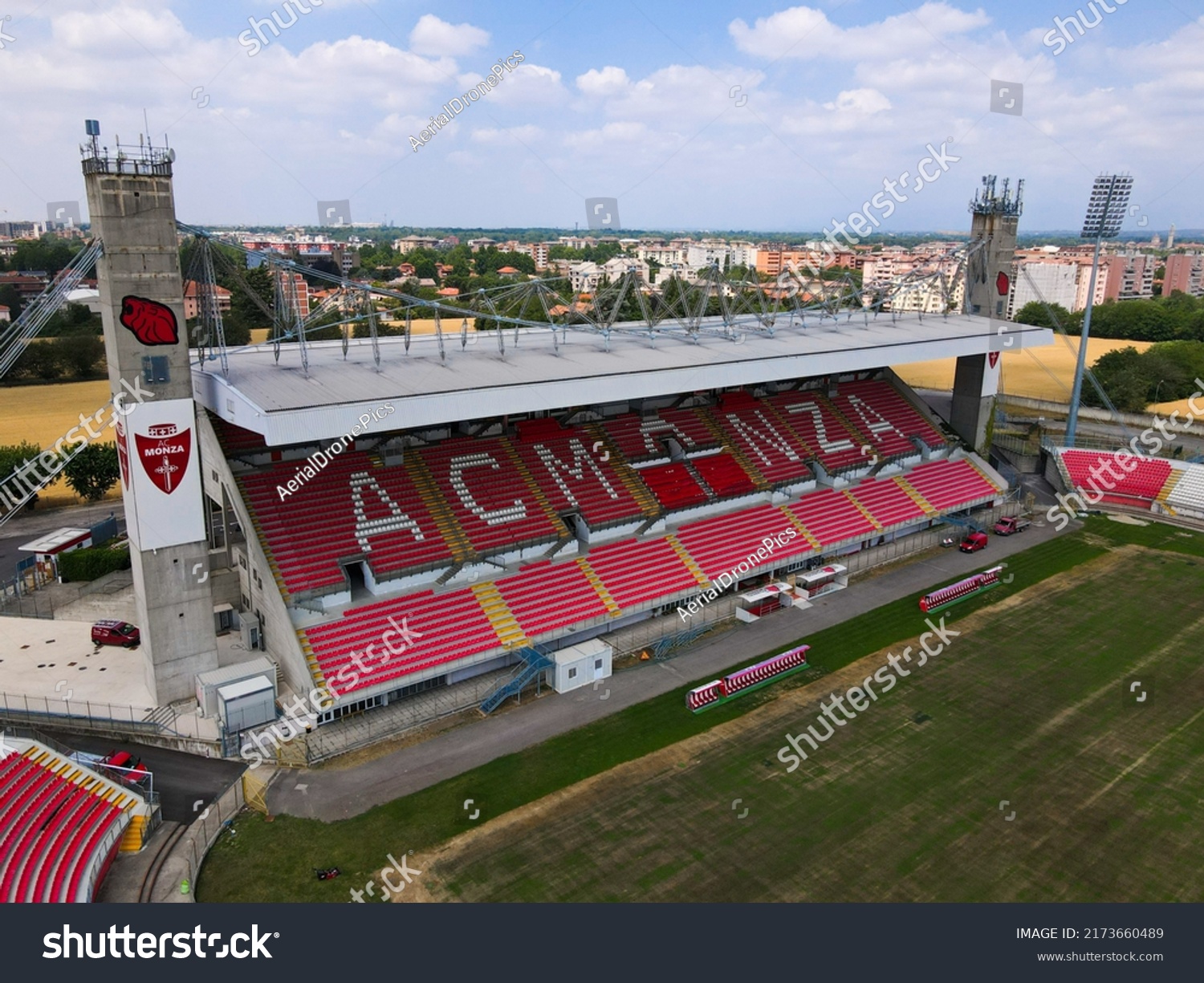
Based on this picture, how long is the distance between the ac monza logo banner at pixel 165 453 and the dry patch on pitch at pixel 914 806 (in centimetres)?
1301

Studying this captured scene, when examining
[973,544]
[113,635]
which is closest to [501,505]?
[113,635]

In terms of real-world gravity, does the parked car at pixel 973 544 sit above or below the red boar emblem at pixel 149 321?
below

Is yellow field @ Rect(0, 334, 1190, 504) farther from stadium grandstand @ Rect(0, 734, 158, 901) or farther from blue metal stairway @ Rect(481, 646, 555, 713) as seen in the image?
blue metal stairway @ Rect(481, 646, 555, 713)

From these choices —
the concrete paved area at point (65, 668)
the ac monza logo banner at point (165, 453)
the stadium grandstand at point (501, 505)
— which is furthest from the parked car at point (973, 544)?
the concrete paved area at point (65, 668)

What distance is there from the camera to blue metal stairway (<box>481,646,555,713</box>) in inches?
1006

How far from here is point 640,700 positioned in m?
26.1

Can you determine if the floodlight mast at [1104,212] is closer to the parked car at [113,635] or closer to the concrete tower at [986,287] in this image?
the concrete tower at [986,287]

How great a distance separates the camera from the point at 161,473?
23.8 m

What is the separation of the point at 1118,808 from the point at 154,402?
2783 cm

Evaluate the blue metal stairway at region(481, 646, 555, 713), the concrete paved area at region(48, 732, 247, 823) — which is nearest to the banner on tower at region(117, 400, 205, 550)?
the concrete paved area at region(48, 732, 247, 823)

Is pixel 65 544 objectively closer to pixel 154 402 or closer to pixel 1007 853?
pixel 154 402

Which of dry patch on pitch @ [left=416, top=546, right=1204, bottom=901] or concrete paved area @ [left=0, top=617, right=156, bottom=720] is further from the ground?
concrete paved area @ [left=0, top=617, right=156, bottom=720]

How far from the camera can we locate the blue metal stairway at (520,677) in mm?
25562

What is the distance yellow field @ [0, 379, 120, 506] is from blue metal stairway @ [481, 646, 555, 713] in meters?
32.3
